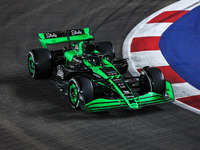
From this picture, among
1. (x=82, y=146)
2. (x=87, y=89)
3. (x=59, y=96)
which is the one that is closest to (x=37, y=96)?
(x=59, y=96)

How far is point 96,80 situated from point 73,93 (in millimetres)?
514

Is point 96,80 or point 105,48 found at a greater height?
point 105,48

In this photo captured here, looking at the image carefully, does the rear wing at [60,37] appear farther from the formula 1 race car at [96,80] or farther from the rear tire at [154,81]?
the rear tire at [154,81]

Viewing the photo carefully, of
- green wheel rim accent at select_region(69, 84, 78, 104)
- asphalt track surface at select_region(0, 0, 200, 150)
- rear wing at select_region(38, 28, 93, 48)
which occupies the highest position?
rear wing at select_region(38, 28, 93, 48)

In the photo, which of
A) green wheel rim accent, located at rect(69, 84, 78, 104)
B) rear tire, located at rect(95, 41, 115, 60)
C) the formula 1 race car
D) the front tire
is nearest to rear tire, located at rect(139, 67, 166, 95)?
the formula 1 race car

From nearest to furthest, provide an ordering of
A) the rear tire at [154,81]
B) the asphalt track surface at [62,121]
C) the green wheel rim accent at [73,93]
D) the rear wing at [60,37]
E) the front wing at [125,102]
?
the asphalt track surface at [62,121] < the front wing at [125,102] < the green wheel rim accent at [73,93] < the rear tire at [154,81] < the rear wing at [60,37]

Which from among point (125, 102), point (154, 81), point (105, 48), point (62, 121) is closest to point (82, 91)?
point (62, 121)

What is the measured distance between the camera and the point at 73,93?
744cm

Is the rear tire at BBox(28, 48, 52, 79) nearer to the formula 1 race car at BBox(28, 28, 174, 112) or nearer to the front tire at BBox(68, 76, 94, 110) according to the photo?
the formula 1 race car at BBox(28, 28, 174, 112)

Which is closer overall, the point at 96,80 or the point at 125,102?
the point at 125,102

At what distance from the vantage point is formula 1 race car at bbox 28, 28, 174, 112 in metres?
7.04

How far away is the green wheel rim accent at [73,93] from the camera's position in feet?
24.0

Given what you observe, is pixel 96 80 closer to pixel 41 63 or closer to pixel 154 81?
pixel 154 81

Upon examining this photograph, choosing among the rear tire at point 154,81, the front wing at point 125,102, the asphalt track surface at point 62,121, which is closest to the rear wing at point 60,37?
the asphalt track surface at point 62,121
